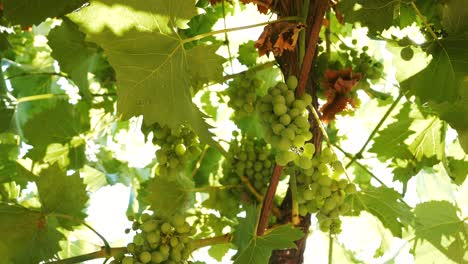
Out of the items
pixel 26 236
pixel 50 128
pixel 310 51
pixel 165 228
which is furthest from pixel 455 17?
pixel 50 128

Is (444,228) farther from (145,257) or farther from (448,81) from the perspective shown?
(145,257)

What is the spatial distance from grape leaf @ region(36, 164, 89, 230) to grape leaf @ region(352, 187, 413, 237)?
0.84 metres

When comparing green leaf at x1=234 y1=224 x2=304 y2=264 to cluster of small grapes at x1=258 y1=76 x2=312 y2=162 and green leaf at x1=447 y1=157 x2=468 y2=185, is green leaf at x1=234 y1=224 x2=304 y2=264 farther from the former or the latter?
green leaf at x1=447 y1=157 x2=468 y2=185

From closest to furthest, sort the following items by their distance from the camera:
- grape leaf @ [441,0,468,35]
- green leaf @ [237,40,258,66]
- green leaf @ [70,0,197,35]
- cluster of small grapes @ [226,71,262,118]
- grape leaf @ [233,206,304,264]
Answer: green leaf @ [70,0,197,35]
grape leaf @ [441,0,468,35]
grape leaf @ [233,206,304,264]
cluster of small grapes @ [226,71,262,118]
green leaf @ [237,40,258,66]

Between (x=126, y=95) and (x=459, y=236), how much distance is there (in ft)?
4.29

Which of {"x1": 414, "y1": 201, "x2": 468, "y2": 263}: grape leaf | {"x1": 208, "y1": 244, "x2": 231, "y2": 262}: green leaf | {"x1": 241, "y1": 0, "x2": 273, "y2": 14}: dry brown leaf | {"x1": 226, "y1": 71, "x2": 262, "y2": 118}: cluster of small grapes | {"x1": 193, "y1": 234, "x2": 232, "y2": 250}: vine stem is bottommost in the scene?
{"x1": 208, "y1": 244, "x2": 231, "y2": 262}: green leaf

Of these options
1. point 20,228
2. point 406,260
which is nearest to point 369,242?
point 406,260

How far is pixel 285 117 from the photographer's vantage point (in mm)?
1305

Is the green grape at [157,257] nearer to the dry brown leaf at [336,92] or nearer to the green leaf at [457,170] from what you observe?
the dry brown leaf at [336,92]

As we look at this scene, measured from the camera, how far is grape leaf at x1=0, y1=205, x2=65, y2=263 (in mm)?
1504

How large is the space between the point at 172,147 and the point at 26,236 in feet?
1.71

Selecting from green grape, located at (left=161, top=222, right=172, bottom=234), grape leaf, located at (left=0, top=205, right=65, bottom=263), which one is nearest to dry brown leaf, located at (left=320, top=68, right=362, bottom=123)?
green grape, located at (left=161, top=222, right=172, bottom=234)

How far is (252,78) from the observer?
6.30ft

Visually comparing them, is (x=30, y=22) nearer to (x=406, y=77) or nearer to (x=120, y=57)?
(x=120, y=57)
